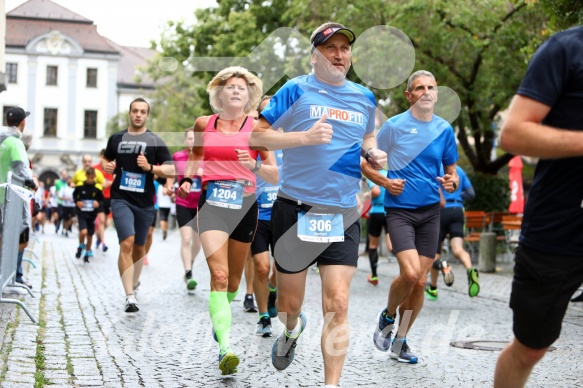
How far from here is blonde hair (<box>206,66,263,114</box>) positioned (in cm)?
684

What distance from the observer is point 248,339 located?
7719mm

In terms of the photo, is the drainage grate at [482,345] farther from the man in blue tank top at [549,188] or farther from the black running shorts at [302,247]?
the man in blue tank top at [549,188]

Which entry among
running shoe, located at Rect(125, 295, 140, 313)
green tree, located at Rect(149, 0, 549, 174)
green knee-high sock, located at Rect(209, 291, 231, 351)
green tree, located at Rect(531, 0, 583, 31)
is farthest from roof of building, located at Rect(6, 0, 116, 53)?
green knee-high sock, located at Rect(209, 291, 231, 351)

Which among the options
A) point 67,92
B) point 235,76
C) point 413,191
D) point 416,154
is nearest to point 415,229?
point 413,191

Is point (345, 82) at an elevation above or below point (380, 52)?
below

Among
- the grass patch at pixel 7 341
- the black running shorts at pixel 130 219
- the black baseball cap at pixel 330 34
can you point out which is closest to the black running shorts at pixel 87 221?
the black running shorts at pixel 130 219

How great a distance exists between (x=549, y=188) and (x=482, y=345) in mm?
4345

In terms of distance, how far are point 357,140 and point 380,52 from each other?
372 inches

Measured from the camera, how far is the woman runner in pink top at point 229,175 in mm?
6492

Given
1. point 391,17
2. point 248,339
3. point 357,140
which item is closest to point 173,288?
point 248,339

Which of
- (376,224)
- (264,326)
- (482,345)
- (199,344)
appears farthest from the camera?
(376,224)

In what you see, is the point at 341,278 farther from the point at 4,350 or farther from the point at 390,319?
the point at 4,350

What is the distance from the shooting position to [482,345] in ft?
25.2

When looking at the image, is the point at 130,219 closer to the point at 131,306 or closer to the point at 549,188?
the point at 131,306
